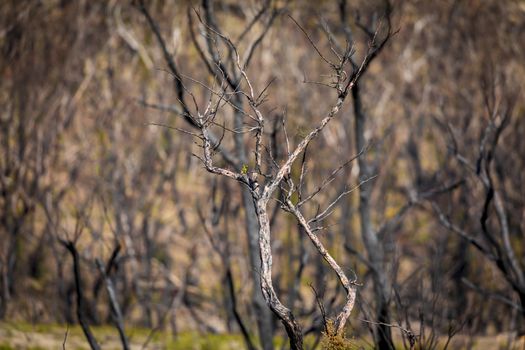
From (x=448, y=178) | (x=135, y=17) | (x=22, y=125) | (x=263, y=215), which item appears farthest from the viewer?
(x=135, y=17)

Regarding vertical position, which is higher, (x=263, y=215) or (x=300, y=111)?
(x=300, y=111)

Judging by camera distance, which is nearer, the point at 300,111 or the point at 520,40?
the point at 520,40

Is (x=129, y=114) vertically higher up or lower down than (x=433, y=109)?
lower down

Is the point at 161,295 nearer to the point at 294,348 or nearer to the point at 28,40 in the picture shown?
the point at 28,40

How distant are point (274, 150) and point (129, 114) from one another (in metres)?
7.20

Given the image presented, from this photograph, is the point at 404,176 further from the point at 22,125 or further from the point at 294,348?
the point at 294,348

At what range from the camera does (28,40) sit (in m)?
11.2

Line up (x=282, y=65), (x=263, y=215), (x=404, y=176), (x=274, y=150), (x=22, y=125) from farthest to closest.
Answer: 1. (x=404, y=176)
2. (x=282, y=65)
3. (x=22, y=125)
4. (x=274, y=150)
5. (x=263, y=215)

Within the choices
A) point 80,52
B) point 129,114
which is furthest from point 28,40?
point 129,114

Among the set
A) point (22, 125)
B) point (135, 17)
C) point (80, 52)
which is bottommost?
point (22, 125)

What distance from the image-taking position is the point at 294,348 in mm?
3465

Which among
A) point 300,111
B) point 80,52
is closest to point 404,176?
point 300,111

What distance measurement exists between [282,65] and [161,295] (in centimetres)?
702

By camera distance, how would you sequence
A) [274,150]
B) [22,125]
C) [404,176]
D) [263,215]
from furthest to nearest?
[404,176] < [22,125] < [274,150] < [263,215]
